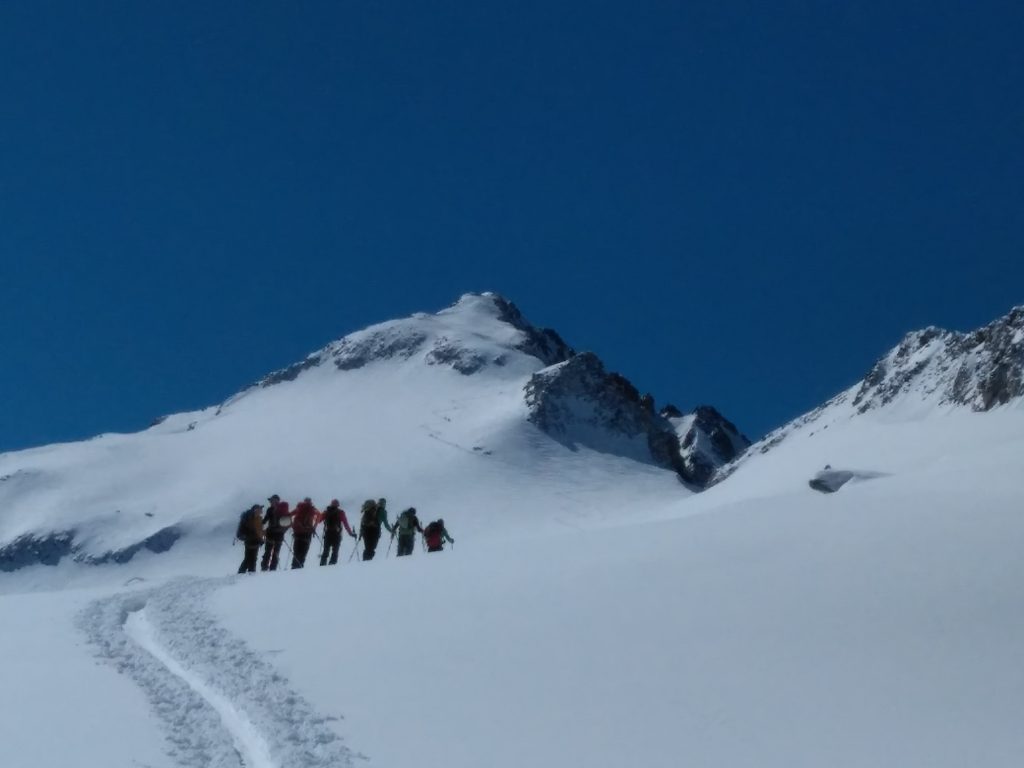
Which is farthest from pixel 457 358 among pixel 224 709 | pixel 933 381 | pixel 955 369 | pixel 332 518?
pixel 224 709

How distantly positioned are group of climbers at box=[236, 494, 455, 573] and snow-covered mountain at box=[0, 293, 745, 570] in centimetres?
4011

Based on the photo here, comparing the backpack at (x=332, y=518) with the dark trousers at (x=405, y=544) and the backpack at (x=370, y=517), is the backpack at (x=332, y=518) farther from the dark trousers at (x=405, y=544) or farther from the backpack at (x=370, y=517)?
the dark trousers at (x=405, y=544)

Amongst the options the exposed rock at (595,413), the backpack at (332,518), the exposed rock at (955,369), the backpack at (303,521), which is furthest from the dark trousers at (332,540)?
the exposed rock at (595,413)

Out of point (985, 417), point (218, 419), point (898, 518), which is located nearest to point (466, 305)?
point (218, 419)

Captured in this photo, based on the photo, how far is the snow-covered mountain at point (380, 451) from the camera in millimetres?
80188

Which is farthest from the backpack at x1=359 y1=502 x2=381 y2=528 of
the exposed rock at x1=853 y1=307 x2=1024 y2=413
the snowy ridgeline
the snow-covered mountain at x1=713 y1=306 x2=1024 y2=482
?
the exposed rock at x1=853 y1=307 x2=1024 y2=413

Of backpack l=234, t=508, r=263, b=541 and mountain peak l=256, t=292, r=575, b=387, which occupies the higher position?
mountain peak l=256, t=292, r=575, b=387

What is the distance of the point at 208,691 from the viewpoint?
1309 centimetres

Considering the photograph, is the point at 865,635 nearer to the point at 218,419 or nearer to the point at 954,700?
the point at 954,700

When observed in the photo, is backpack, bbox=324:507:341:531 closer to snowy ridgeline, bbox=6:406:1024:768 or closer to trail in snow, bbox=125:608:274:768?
snowy ridgeline, bbox=6:406:1024:768

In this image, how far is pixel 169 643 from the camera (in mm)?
→ 15750

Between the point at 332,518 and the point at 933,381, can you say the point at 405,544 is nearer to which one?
the point at 332,518

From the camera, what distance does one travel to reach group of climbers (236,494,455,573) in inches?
1070

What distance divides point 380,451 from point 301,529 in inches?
2419
